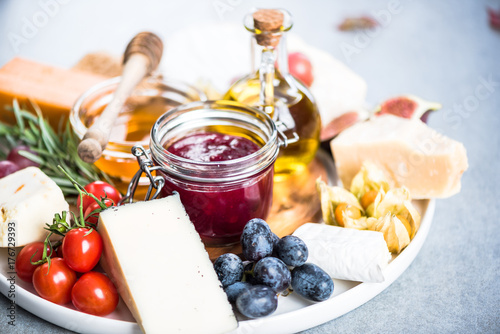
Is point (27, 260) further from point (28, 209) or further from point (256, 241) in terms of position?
point (256, 241)

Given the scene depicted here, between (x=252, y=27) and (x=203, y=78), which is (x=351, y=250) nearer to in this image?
(x=252, y=27)

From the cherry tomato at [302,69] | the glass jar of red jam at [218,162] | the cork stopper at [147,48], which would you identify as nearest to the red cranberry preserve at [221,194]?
the glass jar of red jam at [218,162]

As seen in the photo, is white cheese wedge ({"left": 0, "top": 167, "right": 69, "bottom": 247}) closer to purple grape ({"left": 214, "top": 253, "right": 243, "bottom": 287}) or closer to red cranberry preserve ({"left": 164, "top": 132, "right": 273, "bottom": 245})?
red cranberry preserve ({"left": 164, "top": 132, "right": 273, "bottom": 245})

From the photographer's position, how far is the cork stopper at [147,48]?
2.18m

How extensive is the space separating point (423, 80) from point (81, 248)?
2174 millimetres

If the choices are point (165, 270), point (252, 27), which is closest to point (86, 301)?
point (165, 270)

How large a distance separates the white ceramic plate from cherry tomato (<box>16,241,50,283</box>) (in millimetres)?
34

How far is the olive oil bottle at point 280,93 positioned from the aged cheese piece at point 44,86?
69 cm

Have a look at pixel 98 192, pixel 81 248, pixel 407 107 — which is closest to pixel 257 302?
pixel 81 248

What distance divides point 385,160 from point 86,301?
1086mm

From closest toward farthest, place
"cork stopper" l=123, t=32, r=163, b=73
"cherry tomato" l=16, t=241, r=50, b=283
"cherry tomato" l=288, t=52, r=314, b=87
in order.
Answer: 1. "cherry tomato" l=16, t=241, r=50, b=283
2. "cork stopper" l=123, t=32, r=163, b=73
3. "cherry tomato" l=288, t=52, r=314, b=87

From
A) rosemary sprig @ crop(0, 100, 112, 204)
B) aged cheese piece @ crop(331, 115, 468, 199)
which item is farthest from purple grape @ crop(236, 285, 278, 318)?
rosemary sprig @ crop(0, 100, 112, 204)

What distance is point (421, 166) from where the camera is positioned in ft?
6.26

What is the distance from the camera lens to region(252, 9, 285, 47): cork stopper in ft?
6.24
